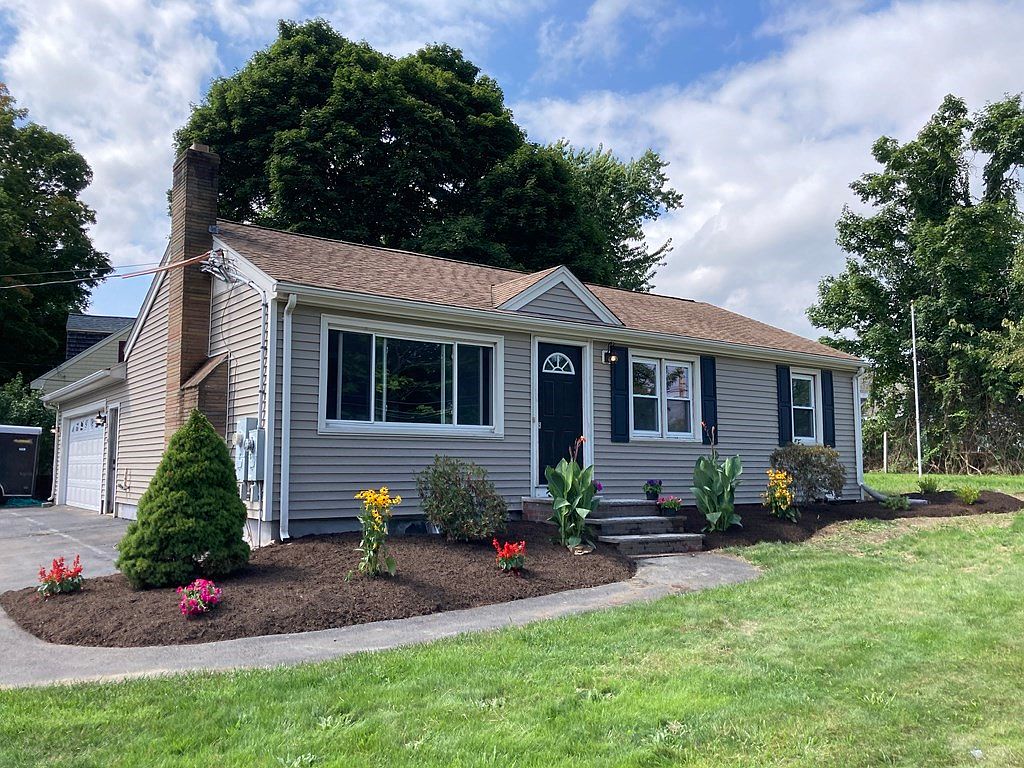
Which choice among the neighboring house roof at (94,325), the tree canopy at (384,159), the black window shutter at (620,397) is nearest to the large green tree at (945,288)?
the tree canopy at (384,159)

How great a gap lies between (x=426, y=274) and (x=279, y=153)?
12.6 meters

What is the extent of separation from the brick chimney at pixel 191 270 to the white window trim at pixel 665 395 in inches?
257

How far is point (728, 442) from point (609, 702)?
9939 mm

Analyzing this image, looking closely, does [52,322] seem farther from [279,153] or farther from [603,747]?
[603,747]

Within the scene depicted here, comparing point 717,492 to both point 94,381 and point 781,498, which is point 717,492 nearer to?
point 781,498

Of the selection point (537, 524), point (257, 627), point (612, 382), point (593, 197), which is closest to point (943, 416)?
point (593, 197)

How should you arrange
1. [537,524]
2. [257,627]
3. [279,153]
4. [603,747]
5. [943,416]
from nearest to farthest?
[603,747], [257,627], [537,524], [279,153], [943,416]

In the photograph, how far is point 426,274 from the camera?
39.5 ft

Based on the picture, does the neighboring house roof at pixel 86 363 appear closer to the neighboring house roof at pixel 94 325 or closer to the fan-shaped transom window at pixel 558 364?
the neighboring house roof at pixel 94 325

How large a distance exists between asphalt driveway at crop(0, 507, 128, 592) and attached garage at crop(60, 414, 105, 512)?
58cm

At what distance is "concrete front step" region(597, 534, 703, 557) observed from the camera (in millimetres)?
9469

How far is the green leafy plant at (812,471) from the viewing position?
1291 centimetres

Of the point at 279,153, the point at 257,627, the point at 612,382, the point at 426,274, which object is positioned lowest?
the point at 257,627

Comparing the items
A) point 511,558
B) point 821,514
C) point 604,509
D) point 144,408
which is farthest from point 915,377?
point 144,408
